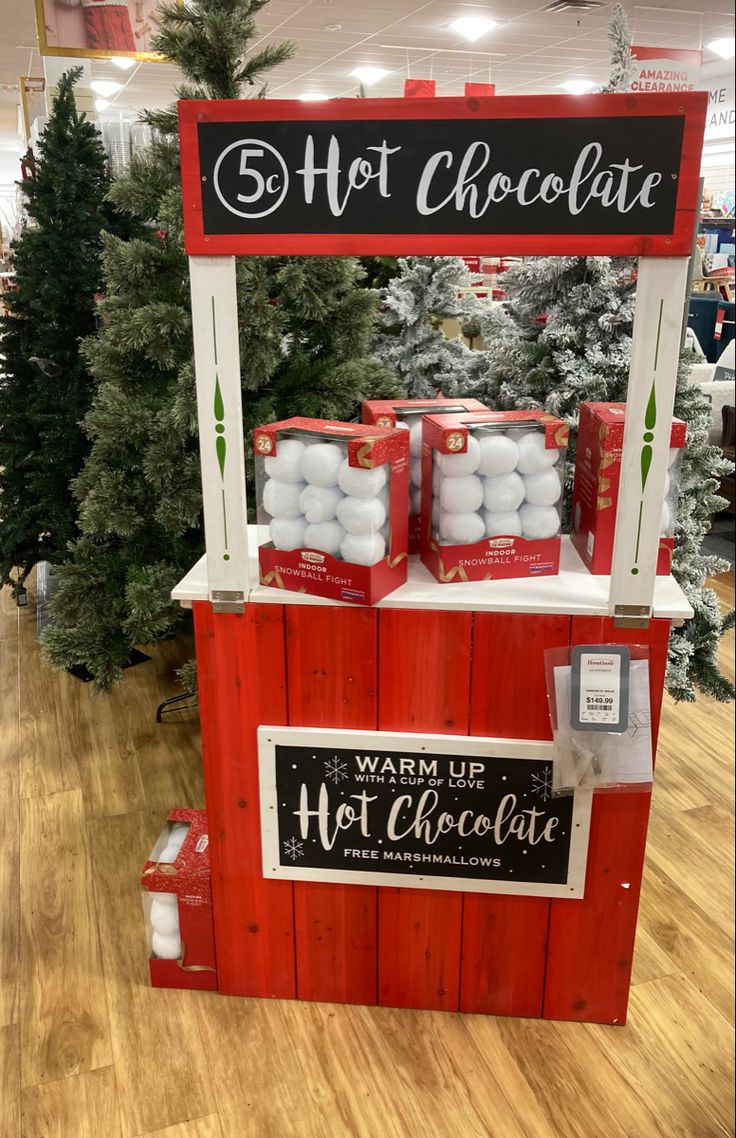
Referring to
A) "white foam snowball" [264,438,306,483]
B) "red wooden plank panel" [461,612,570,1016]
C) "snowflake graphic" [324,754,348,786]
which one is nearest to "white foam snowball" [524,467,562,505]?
"red wooden plank panel" [461,612,570,1016]

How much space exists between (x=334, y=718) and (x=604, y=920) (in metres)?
0.72

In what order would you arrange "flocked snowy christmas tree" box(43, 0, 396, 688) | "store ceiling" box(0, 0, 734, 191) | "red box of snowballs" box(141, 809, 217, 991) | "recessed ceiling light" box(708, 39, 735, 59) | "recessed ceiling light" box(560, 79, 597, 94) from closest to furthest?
"red box of snowballs" box(141, 809, 217, 991) → "flocked snowy christmas tree" box(43, 0, 396, 688) → "store ceiling" box(0, 0, 734, 191) → "recessed ceiling light" box(708, 39, 735, 59) → "recessed ceiling light" box(560, 79, 597, 94)

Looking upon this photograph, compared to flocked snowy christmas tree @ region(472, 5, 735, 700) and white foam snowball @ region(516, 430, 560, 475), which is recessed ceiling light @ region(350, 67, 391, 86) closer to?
flocked snowy christmas tree @ region(472, 5, 735, 700)

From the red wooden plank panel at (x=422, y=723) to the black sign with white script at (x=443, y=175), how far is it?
715 millimetres

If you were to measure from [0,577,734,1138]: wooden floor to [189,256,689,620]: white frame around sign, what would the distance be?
956 millimetres

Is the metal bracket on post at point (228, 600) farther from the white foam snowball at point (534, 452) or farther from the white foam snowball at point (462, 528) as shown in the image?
the white foam snowball at point (534, 452)

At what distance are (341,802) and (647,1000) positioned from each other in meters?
0.86

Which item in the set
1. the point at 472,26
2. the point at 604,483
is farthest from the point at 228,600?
the point at 472,26

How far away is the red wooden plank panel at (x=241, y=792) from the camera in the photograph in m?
1.84

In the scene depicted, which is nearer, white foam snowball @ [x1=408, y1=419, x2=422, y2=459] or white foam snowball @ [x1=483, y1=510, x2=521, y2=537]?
white foam snowball @ [x1=483, y1=510, x2=521, y2=537]

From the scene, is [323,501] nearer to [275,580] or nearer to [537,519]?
[275,580]

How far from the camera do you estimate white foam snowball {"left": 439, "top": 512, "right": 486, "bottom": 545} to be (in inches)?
69.8

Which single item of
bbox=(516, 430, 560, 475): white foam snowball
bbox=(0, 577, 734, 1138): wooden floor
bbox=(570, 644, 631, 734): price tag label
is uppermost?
bbox=(516, 430, 560, 475): white foam snowball

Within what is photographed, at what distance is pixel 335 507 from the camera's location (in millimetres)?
1741
